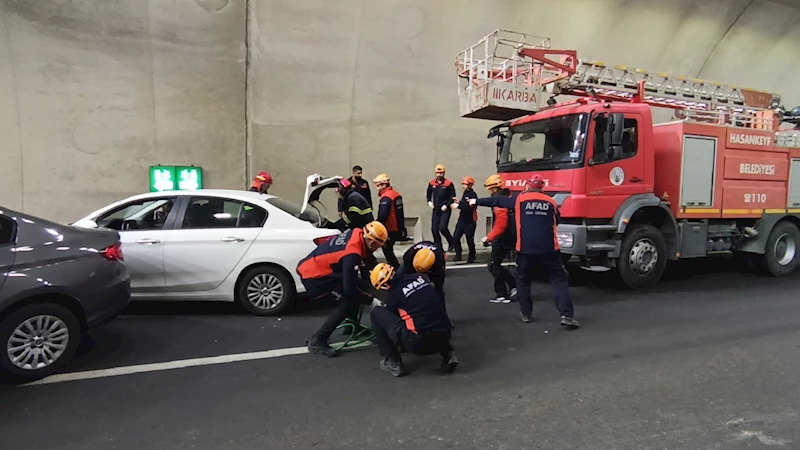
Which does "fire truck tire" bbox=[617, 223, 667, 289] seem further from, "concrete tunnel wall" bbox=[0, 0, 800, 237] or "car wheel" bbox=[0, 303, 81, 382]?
"car wheel" bbox=[0, 303, 81, 382]

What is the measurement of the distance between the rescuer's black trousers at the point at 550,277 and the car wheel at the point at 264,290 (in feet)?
8.51

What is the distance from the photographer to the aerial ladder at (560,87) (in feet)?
25.0

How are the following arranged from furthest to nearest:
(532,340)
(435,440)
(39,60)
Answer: (39,60) → (532,340) → (435,440)

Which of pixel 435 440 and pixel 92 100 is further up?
pixel 92 100

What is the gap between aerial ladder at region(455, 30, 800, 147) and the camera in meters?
7.63

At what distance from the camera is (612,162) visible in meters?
6.71

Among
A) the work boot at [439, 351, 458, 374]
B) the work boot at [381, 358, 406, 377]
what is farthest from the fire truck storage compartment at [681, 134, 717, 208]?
the work boot at [381, 358, 406, 377]

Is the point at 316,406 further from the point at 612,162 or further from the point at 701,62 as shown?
the point at 701,62

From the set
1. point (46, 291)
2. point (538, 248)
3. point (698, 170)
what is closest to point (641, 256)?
point (698, 170)

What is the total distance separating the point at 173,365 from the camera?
427cm

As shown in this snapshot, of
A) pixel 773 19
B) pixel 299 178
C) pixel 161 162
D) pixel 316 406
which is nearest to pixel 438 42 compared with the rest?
pixel 299 178

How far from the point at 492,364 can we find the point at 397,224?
380 cm

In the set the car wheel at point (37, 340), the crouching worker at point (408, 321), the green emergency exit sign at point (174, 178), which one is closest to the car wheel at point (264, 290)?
the car wheel at point (37, 340)

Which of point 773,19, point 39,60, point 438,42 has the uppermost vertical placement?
point 773,19
